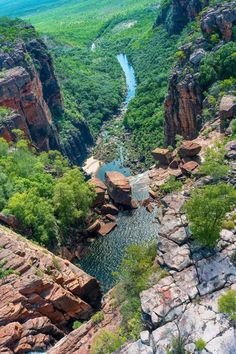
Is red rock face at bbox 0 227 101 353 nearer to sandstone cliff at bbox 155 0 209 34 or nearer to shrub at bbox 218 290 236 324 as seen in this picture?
shrub at bbox 218 290 236 324

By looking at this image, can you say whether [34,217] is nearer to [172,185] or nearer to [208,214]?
[172,185]

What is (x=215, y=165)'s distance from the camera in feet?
176

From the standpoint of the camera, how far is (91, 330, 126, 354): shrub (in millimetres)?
39906

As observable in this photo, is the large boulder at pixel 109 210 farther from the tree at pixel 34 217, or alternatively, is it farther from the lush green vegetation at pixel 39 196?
the tree at pixel 34 217

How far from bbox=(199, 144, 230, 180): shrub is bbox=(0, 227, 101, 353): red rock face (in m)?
19.0

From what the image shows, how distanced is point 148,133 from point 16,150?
161ft

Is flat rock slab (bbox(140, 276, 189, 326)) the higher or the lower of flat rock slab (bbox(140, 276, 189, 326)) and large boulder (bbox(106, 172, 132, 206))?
the higher

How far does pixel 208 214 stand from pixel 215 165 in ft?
43.8

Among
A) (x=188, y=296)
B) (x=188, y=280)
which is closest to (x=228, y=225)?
(x=188, y=280)

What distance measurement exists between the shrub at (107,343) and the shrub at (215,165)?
20577 mm

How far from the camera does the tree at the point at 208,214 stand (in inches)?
1631

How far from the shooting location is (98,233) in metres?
76.6

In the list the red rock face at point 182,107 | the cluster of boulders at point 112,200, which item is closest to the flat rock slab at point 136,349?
the cluster of boulders at point 112,200

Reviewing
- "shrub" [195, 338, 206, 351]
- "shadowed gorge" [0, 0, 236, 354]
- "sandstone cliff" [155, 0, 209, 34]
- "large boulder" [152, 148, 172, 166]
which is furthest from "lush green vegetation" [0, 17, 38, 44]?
"shrub" [195, 338, 206, 351]
